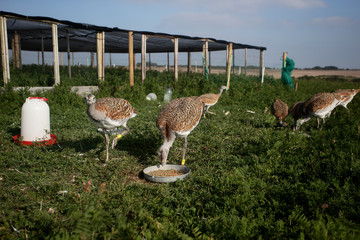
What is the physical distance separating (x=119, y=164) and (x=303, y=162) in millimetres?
3458

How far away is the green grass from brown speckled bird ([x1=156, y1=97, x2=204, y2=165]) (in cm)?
66

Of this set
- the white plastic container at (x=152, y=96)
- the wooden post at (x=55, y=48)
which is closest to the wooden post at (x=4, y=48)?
the wooden post at (x=55, y=48)

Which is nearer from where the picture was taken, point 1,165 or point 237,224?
point 237,224

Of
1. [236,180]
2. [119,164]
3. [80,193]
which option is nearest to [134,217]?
[80,193]

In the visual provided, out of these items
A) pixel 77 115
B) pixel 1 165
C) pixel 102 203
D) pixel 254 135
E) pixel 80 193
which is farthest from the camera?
pixel 77 115

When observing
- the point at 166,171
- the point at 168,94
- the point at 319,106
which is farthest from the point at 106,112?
the point at 168,94

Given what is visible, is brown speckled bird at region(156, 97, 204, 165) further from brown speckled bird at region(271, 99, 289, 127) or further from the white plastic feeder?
brown speckled bird at region(271, 99, 289, 127)

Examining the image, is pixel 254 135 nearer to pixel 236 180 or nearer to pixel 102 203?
pixel 236 180

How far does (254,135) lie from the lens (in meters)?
7.42

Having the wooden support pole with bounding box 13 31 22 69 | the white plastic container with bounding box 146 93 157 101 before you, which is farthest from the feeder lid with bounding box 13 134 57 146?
the wooden support pole with bounding box 13 31 22 69

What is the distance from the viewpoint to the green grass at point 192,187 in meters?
3.06

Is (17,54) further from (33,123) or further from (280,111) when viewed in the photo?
(280,111)

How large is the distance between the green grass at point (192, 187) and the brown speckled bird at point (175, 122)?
66cm

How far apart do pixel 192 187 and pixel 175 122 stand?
1.34 meters
